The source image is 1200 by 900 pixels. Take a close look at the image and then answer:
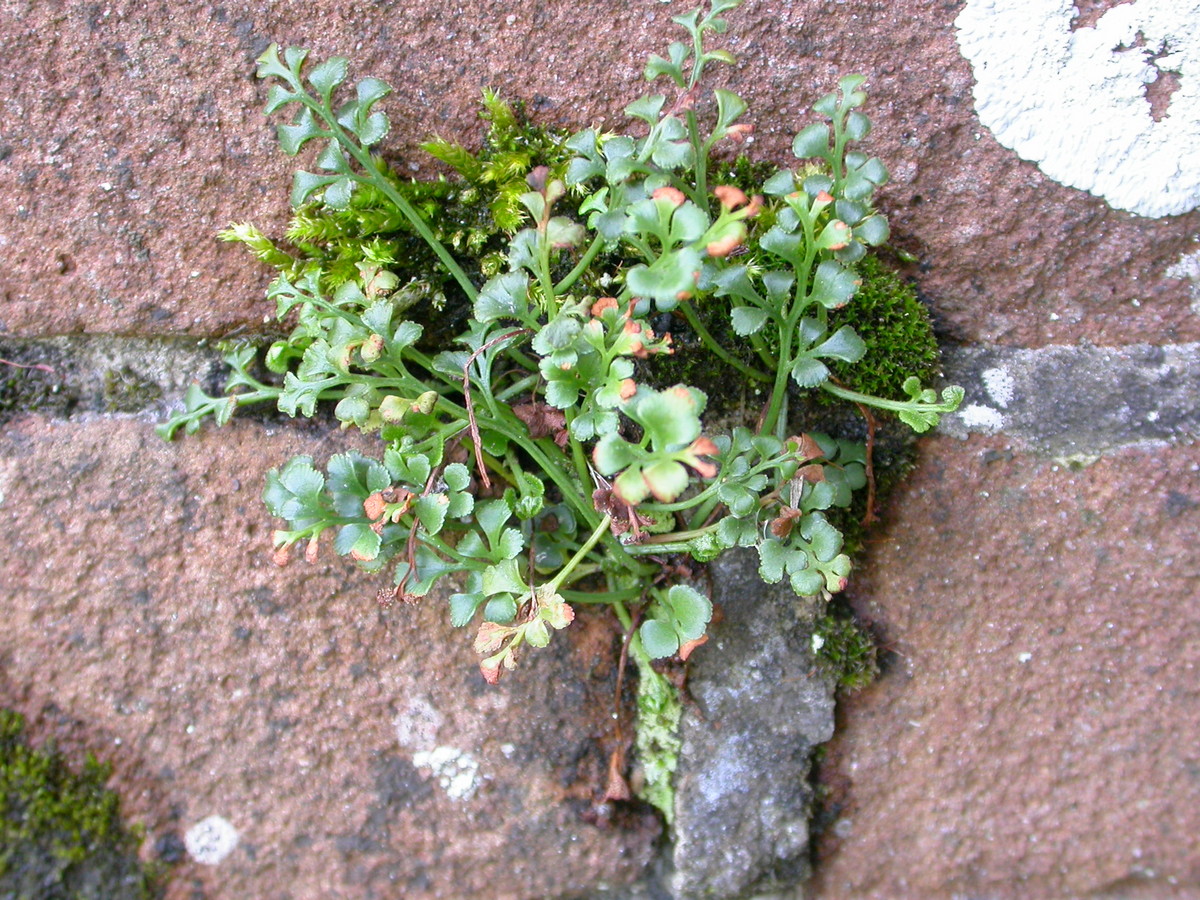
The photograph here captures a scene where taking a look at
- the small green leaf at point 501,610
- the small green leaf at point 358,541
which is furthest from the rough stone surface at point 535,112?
the small green leaf at point 501,610

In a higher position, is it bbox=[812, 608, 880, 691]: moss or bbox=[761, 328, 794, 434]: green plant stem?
bbox=[761, 328, 794, 434]: green plant stem

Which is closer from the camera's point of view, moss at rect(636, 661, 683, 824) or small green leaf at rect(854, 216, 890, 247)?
small green leaf at rect(854, 216, 890, 247)

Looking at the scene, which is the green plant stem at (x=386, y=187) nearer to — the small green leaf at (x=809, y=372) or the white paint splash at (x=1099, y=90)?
the small green leaf at (x=809, y=372)

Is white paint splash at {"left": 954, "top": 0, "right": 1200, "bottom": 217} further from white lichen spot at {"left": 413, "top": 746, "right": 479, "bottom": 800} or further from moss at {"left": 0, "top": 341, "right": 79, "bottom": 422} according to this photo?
moss at {"left": 0, "top": 341, "right": 79, "bottom": 422}

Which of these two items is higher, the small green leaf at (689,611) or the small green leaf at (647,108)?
the small green leaf at (647,108)

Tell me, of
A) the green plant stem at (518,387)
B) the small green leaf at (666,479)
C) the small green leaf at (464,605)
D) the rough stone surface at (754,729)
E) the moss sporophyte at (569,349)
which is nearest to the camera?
the small green leaf at (666,479)

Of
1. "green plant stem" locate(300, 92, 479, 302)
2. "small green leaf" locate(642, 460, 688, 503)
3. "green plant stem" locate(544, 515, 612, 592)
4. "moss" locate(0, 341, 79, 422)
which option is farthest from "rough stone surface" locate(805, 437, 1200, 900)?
"moss" locate(0, 341, 79, 422)

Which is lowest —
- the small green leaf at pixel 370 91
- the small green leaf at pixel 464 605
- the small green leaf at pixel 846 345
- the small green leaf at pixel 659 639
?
the small green leaf at pixel 659 639

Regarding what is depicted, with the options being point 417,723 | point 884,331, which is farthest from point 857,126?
point 417,723
